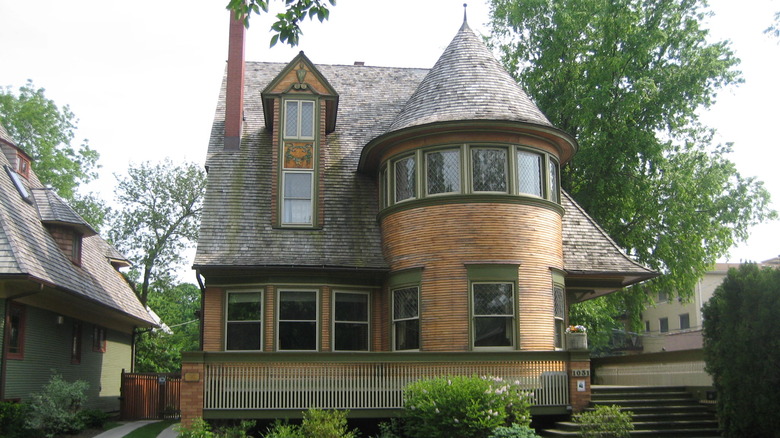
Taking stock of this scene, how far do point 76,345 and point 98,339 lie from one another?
3373 mm

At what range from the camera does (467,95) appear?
19.0 metres

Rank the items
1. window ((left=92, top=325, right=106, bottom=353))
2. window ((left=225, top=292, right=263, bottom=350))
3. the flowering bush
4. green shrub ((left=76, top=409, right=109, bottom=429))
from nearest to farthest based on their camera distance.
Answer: the flowering bush
window ((left=225, top=292, right=263, bottom=350))
green shrub ((left=76, top=409, right=109, bottom=429))
window ((left=92, top=325, right=106, bottom=353))

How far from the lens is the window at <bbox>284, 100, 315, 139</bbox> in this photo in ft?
69.4

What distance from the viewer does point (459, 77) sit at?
64.8ft

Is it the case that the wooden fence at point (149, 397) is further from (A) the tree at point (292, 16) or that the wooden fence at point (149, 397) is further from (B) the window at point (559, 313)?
(A) the tree at point (292, 16)

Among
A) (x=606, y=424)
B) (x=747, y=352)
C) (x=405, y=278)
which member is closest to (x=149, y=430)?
(x=405, y=278)

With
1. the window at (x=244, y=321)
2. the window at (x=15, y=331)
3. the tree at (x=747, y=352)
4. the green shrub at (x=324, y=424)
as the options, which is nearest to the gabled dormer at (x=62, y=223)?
the window at (x=15, y=331)

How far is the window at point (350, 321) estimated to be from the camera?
769 inches

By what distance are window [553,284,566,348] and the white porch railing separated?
2568 millimetres

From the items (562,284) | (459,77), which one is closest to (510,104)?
(459,77)

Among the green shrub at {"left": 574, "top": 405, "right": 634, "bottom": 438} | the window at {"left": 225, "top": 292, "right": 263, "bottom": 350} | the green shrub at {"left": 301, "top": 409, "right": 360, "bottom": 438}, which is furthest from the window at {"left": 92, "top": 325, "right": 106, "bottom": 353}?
the green shrub at {"left": 574, "top": 405, "right": 634, "bottom": 438}

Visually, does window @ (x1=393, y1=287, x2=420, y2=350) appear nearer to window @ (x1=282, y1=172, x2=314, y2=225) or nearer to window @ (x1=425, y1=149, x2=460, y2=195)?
window @ (x1=425, y1=149, x2=460, y2=195)

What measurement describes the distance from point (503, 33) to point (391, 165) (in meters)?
16.6

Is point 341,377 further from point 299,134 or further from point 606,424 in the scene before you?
point 299,134
